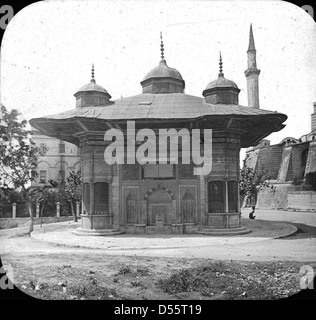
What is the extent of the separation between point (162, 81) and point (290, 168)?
94.6ft

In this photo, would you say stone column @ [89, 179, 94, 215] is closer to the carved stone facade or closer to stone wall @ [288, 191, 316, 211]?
the carved stone facade

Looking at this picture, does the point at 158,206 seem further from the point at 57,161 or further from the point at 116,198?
the point at 57,161

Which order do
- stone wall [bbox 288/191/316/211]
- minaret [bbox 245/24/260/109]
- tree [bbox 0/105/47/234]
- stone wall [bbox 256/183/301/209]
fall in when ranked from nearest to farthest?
tree [bbox 0/105/47/234] < stone wall [bbox 288/191/316/211] < stone wall [bbox 256/183/301/209] < minaret [bbox 245/24/260/109]

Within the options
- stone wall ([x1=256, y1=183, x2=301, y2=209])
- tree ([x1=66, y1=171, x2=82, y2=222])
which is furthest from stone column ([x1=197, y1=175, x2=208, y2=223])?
stone wall ([x1=256, y1=183, x2=301, y2=209])

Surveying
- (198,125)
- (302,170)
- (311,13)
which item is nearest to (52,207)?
(198,125)

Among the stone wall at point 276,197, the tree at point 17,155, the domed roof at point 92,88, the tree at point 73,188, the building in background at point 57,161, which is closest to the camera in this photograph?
the tree at point 17,155

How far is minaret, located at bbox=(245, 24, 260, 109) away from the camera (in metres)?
45.3

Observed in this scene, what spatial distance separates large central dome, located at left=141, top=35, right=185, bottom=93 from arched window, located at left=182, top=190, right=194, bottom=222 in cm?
729

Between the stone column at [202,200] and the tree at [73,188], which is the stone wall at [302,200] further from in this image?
the tree at [73,188]

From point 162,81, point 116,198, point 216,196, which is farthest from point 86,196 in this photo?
point 162,81

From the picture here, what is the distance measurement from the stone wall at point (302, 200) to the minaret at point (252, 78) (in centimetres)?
1389

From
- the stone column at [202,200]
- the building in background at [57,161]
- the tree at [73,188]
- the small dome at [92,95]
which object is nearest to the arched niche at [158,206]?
the stone column at [202,200]

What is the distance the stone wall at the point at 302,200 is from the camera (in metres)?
34.3

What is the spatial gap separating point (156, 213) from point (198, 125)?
4647 millimetres
